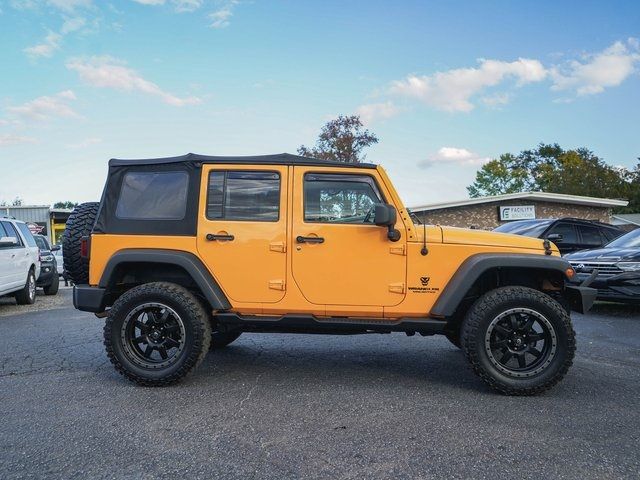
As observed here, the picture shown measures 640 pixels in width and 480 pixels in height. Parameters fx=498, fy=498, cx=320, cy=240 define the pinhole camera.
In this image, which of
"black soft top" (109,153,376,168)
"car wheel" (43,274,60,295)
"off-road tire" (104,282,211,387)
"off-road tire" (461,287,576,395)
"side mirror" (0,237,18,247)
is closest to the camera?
"off-road tire" (461,287,576,395)

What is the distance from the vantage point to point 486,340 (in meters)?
3.97

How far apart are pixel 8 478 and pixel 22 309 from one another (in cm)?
797

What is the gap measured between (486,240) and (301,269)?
5.15ft

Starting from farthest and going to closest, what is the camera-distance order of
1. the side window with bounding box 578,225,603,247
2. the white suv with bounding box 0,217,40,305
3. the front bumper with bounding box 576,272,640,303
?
the side window with bounding box 578,225,603,247 → the white suv with bounding box 0,217,40,305 → the front bumper with bounding box 576,272,640,303

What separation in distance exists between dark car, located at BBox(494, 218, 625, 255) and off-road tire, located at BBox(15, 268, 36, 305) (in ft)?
33.6

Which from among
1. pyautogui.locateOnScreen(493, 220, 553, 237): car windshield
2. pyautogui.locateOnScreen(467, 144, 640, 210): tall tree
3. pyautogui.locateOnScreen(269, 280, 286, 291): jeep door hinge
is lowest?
pyautogui.locateOnScreen(269, 280, 286, 291): jeep door hinge

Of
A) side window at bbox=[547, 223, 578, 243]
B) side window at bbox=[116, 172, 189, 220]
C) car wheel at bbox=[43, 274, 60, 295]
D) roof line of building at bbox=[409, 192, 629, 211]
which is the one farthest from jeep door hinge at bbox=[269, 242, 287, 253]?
roof line of building at bbox=[409, 192, 629, 211]

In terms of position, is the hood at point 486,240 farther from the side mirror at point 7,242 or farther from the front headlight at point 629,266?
the side mirror at point 7,242

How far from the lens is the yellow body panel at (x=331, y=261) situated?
4.11 metres

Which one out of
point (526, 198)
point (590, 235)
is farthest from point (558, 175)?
point (590, 235)

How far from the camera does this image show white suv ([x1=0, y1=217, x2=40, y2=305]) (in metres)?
8.84

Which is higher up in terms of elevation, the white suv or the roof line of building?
the roof line of building

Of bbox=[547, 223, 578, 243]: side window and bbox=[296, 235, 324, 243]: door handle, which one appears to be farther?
bbox=[547, 223, 578, 243]: side window

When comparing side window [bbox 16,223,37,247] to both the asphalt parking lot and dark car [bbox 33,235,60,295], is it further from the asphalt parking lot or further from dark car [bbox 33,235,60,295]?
the asphalt parking lot
